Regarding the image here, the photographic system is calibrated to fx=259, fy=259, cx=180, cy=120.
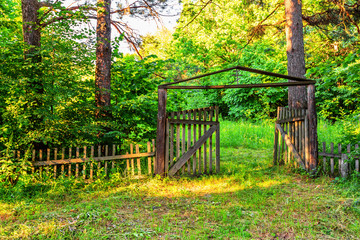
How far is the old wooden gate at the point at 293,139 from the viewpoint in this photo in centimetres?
644

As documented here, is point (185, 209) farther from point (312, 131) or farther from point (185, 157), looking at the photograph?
point (312, 131)

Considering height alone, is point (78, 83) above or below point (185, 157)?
above

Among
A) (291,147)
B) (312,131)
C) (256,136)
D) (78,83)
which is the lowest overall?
(291,147)

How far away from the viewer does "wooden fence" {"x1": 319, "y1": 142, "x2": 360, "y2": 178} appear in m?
5.76

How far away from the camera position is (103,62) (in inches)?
278

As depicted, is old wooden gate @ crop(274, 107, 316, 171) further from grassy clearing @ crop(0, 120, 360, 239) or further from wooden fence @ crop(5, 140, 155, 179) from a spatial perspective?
wooden fence @ crop(5, 140, 155, 179)

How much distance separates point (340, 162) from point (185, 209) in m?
3.97

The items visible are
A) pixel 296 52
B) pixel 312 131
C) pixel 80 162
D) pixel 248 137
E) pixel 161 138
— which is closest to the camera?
pixel 80 162

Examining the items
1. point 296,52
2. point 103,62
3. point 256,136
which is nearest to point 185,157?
point 103,62

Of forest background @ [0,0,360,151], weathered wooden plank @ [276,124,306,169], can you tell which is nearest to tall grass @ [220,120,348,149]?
forest background @ [0,0,360,151]

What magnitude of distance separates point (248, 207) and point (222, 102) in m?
15.7

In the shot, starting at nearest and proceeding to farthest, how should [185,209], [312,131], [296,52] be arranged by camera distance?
1. [185,209]
2. [312,131]
3. [296,52]

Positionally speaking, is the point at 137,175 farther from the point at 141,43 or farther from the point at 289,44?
the point at 289,44

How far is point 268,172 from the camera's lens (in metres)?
7.04
